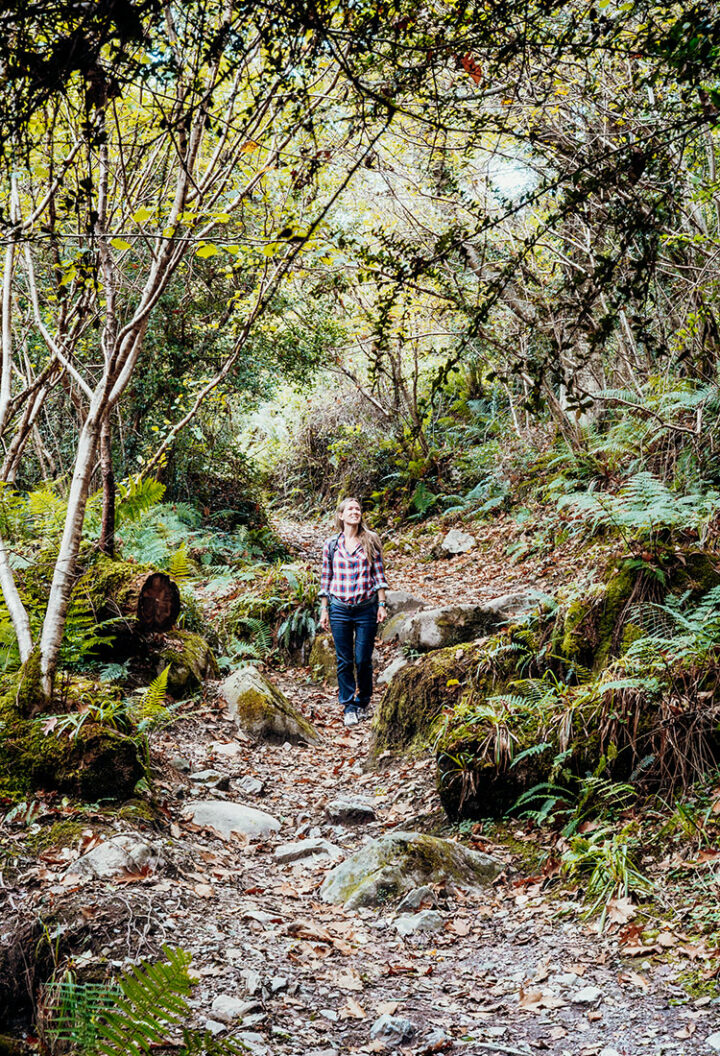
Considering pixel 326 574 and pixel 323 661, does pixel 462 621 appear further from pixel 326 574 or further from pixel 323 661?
pixel 323 661

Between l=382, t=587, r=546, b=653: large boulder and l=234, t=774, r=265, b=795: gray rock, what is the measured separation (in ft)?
7.76

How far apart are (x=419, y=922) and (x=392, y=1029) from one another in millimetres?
964

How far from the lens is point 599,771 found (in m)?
4.40

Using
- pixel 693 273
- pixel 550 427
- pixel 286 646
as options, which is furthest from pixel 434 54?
pixel 550 427

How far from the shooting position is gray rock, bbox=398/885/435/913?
13.2 feet

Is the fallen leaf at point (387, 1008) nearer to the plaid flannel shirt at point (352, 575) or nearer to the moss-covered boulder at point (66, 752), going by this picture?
the moss-covered boulder at point (66, 752)

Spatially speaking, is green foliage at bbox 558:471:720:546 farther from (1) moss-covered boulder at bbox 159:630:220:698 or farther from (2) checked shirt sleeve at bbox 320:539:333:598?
(1) moss-covered boulder at bbox 159:630:220:698

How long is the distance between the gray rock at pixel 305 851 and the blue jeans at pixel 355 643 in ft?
8.51

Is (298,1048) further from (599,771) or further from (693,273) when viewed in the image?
(693,273)

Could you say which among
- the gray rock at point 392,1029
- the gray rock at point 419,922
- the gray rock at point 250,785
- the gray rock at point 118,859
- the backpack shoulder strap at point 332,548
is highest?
the backpack shoulder strap at point 332,548

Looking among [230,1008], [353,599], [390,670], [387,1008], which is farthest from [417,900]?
[390,670]

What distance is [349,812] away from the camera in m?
5.42

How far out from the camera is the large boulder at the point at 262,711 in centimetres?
692

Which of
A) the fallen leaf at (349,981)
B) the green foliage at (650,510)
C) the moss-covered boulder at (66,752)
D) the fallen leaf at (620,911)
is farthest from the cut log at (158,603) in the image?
the fallen leaf at (620,911)
